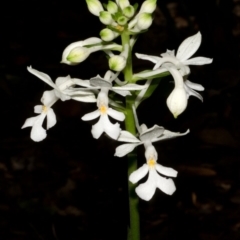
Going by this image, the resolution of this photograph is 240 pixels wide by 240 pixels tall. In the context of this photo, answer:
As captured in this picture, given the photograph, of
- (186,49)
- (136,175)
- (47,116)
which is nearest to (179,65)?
(186,49)

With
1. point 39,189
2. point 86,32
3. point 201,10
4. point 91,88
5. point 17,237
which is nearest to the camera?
point 91,88

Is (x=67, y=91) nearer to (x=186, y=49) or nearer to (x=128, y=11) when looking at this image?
(x=128, y=11)

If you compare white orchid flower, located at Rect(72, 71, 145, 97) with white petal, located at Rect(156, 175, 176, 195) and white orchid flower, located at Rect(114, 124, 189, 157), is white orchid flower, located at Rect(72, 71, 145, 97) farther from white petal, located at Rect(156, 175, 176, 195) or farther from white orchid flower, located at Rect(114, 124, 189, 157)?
white petal, located at Rect(156, 175, 176, 195)

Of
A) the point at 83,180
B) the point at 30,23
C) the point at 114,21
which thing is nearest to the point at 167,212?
the point at 83,180

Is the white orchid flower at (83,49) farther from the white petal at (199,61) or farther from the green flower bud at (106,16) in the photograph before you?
the white petal at (199,61)

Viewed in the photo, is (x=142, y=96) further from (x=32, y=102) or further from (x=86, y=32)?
(x=86, y=32)

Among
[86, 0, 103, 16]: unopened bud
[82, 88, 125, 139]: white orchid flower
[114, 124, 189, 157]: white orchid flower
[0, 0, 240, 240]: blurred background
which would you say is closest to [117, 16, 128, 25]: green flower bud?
[86, 0, 103, 16]: unopened bud

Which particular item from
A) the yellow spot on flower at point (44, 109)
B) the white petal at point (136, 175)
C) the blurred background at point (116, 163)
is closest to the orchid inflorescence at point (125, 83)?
the white petal at point (136, 175)
